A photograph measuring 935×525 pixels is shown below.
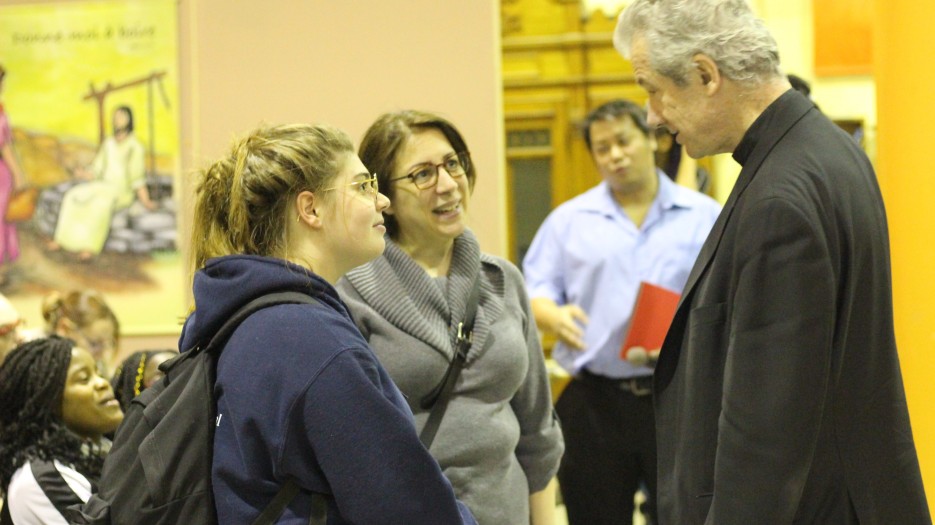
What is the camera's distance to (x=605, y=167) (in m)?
3.66

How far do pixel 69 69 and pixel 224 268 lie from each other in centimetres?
338

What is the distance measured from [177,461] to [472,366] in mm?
974

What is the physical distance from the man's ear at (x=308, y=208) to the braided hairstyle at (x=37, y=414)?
1260 mm

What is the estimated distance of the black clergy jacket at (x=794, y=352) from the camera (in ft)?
5.10

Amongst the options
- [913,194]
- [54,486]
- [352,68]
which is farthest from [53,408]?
[913,194]

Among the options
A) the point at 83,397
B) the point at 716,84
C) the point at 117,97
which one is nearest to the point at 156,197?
the point at 117,97

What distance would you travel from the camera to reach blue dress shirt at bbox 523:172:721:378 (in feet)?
11.4

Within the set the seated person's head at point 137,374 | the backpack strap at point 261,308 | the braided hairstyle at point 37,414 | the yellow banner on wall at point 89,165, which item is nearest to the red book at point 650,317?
A: the seated person's head at point 137,374

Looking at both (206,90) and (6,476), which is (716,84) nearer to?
(6,476)

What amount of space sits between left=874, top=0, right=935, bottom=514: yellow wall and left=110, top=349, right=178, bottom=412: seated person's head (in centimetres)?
235

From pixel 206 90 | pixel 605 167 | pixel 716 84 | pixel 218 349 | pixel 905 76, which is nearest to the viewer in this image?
pixel 218 349

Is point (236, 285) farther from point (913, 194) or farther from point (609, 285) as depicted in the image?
point (913, 194)

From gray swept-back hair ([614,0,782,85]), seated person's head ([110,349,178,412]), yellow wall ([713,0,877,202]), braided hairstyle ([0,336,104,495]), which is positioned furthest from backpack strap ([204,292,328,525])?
yellow wall ([713,0,877,202])

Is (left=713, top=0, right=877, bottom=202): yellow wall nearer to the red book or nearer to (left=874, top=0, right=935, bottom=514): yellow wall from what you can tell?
(left=874, top=0, right=935, bottom=514): yellow wall
